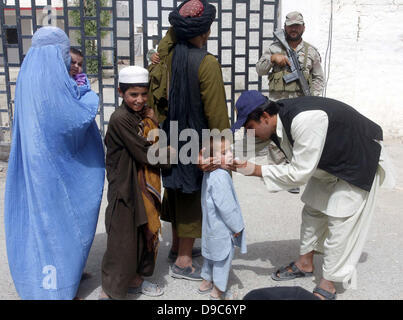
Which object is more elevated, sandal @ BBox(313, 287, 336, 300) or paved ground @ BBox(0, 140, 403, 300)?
sandal @ BBox(313, 287, 336, 300)

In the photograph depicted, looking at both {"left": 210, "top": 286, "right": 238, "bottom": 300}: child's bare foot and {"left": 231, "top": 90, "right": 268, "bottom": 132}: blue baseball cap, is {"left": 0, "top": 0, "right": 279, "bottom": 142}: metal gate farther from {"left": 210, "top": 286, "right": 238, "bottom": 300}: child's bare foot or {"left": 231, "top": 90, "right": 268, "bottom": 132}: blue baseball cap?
{"left": 210, "top": 286, "right": 238, "bottom": 300}: child's bare foot

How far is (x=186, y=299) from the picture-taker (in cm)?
302

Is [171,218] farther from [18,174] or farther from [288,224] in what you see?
[288,224]

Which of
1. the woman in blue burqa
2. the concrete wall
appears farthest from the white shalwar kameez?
the concrete wall

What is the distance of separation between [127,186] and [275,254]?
148 cm

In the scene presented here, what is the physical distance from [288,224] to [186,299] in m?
1.51

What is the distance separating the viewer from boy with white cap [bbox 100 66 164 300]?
9.11ft

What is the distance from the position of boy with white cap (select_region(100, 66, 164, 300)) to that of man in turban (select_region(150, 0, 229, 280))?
0.81ft

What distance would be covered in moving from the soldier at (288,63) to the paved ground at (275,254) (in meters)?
1.19

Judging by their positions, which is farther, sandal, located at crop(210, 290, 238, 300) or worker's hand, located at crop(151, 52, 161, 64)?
worker's hand, located at crop(151, 52, 161, 64)

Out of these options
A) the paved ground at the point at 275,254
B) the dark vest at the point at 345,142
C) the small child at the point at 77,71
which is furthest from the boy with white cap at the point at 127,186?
the dark vest at the point at 345,142

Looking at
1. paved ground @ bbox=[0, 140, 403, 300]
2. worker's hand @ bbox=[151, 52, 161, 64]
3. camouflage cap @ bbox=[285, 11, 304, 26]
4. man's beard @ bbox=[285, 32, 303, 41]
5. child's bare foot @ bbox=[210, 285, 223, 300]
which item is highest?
camouflage cap @ bbox=[285, 11, 304, 26]

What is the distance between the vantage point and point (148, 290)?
9.92ft

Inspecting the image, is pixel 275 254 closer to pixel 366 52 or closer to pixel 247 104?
pixel 247 104
